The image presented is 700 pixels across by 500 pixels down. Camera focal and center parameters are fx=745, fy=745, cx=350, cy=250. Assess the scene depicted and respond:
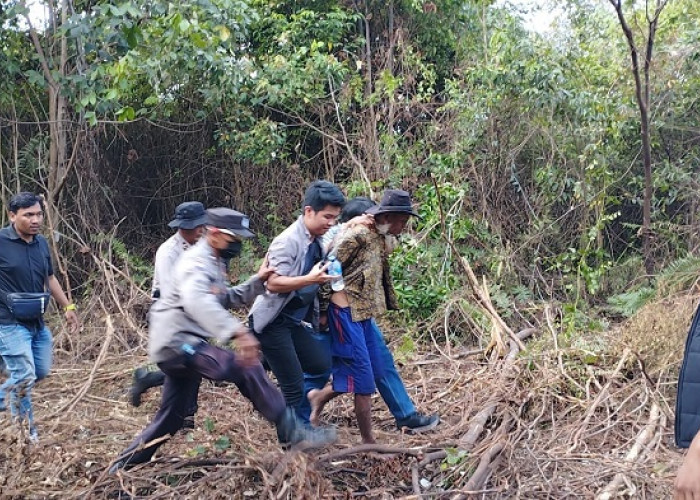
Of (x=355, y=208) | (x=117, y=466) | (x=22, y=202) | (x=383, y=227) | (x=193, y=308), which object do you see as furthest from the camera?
(x=355, y=208)

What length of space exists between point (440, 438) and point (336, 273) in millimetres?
1377

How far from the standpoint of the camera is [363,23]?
11367 mm

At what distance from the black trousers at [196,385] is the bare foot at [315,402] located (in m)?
1.01

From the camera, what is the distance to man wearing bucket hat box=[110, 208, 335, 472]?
3.81 m

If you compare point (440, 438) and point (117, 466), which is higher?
point (117, 466)

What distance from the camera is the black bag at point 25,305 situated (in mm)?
5016

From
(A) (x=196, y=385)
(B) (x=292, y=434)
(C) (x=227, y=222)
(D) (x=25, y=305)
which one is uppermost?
(C) (x=227, y=222)

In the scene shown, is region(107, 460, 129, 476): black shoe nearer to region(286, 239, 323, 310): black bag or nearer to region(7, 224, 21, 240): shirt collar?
region(286, 239, 323, 310): black bag

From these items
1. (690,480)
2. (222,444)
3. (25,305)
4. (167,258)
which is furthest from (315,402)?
(690,480)

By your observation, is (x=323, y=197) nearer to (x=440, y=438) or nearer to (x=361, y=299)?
(x=361, y=299)

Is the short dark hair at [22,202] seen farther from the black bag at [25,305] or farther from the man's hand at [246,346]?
the man's hand at [246,346]

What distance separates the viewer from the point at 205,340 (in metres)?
4.05

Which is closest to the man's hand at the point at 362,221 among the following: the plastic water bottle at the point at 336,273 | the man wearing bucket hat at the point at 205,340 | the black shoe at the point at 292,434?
the plastic water bottle at the point at 336,273

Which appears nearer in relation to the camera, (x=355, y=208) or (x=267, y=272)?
(x=267, y=272)
